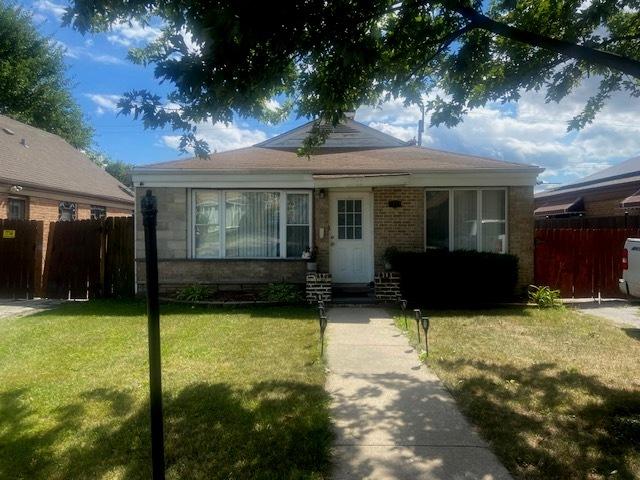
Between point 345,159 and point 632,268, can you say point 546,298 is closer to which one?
point 632,268

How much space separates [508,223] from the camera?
10680 millimetres

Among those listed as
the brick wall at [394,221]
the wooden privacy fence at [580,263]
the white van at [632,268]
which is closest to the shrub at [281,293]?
the brick wall at [394,221]

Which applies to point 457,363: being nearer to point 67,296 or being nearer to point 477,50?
point 477,50

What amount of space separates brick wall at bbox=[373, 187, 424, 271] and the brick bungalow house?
0.02 metres

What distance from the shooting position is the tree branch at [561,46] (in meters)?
4.14

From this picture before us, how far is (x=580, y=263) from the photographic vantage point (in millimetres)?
10859

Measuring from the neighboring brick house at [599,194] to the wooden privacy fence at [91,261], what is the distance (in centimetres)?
1845

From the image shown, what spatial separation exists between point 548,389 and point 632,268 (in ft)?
16.2

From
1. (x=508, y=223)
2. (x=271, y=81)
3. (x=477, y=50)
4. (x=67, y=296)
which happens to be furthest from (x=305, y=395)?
(x=67, y=296)

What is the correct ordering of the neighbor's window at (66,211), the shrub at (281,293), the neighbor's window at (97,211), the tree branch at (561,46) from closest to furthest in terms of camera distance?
the tree branch at (561,46) → the shrub at (281,293) → the neighbor's window at (66,211) → the neighbor's window at (97,211)

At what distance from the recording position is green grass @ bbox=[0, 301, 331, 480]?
328cm

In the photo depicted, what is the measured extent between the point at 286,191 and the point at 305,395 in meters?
7.09

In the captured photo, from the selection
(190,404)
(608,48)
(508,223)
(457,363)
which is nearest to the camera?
(190,404)

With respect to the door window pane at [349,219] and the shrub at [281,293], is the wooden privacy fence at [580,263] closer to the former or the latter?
the door window pane at [349,219]
